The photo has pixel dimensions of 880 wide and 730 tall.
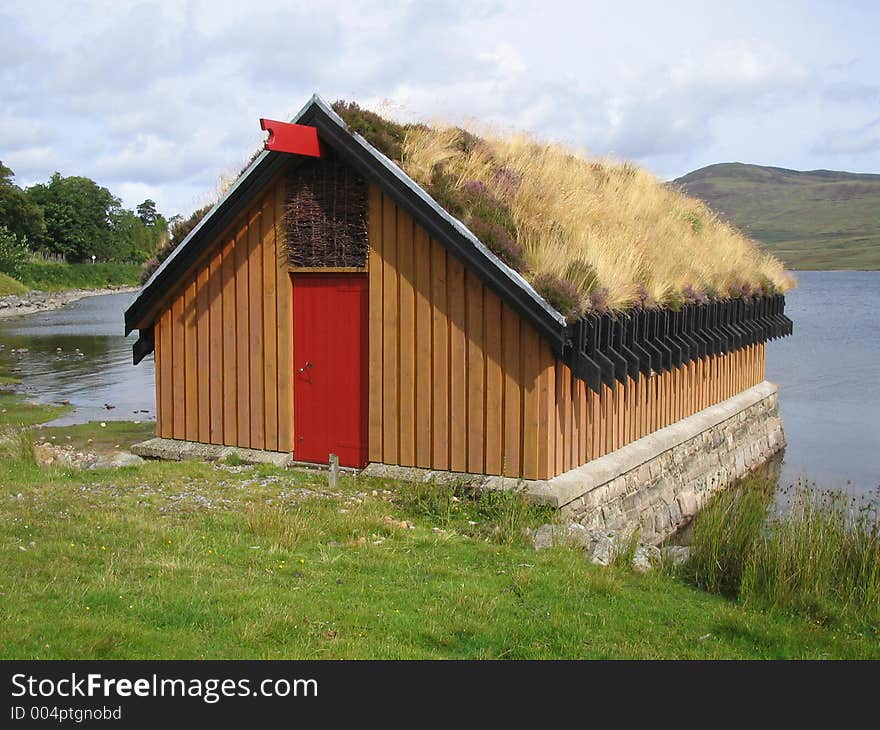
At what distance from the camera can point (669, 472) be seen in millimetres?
13656

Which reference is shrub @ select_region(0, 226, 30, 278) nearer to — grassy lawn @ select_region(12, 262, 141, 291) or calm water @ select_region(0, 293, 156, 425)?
grassy lawn @ select_region(12, 262, 141, 291)

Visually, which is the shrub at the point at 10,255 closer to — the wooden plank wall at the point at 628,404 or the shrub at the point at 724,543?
the wooden plank wall at the point at 628,404

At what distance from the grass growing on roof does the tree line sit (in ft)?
237

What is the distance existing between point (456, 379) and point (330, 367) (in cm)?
181

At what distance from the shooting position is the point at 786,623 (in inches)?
269

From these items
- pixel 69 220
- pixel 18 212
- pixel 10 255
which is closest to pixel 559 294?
pixel 10 255

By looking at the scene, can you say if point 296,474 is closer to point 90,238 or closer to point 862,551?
point 862,551

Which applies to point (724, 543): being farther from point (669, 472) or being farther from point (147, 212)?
point (147, 212)

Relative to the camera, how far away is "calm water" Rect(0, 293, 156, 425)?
21859mm

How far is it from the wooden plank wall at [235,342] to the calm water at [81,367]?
7025 mm

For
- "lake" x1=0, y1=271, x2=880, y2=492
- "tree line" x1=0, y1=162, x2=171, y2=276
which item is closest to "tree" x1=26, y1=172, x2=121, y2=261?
"tree line" x1=0, y1=162, x2=171, y2=276

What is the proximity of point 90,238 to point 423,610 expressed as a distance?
100433mm

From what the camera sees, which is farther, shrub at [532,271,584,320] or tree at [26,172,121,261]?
tree at [26,172,121,261]

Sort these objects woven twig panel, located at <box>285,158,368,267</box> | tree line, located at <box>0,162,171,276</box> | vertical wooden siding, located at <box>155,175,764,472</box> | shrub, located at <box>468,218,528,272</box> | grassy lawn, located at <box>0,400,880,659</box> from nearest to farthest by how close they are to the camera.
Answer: grassy lawn, located at <box>0,400,880,659</box>, shrub, located at <box>468,218,528,272</box>, vertical wooden siding, located at <box>155,175,764,472</box>, woven twig panel, located at <box>285,158,368,267</box>, tree line, located at <box>0,162,171,276</box>
